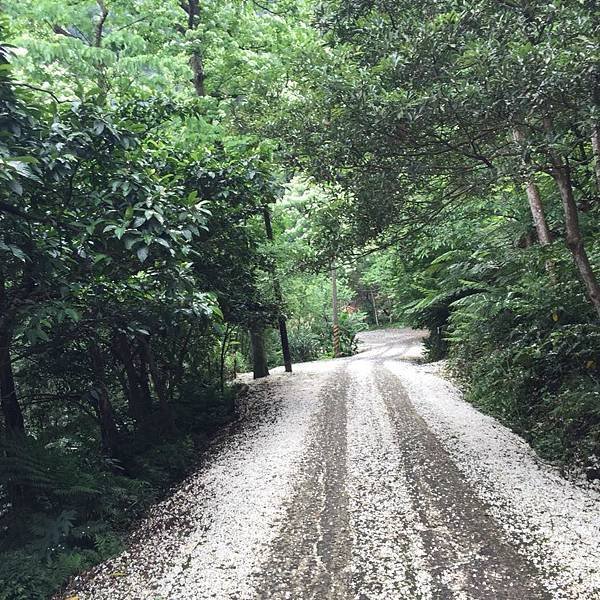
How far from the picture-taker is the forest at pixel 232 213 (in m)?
3.26

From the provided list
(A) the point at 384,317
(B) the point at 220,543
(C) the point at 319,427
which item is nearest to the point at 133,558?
(B) the point at 220,543

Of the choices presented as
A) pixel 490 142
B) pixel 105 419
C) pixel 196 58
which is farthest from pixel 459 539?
pixel 196 58

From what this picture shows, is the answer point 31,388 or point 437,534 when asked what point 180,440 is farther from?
point 437,534

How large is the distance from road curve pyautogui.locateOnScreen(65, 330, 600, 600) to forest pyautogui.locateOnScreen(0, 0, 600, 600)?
0.51 meters

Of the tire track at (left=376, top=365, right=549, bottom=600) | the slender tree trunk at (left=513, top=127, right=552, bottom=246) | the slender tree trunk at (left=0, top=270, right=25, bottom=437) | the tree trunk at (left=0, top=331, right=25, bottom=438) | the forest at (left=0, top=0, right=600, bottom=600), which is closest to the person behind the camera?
the tire track at (left=376, top=365, right=549, bottom=600)

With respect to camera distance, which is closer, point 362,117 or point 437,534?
point 437,534

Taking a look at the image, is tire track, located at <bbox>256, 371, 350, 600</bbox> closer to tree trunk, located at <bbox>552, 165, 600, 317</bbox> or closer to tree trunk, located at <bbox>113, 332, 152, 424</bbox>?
tree trunk, located at <bbox>113, 332, 152, 424</bbox>

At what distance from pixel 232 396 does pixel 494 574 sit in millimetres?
6308

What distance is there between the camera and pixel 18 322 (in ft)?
11.4

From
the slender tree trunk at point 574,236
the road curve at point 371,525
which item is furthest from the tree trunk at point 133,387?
the slender tree trunk at point 574,236

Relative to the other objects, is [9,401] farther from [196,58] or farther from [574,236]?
[196,58]

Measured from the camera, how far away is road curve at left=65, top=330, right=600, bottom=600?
3012 millimetres

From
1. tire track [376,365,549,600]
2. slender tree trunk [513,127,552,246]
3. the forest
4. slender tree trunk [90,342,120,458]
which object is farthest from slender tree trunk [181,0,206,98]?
tire track [376,365,549,600]

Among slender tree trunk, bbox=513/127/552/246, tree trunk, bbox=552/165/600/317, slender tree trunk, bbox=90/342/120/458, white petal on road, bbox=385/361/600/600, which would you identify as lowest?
white petal on road, bbox=385/361/600/600
